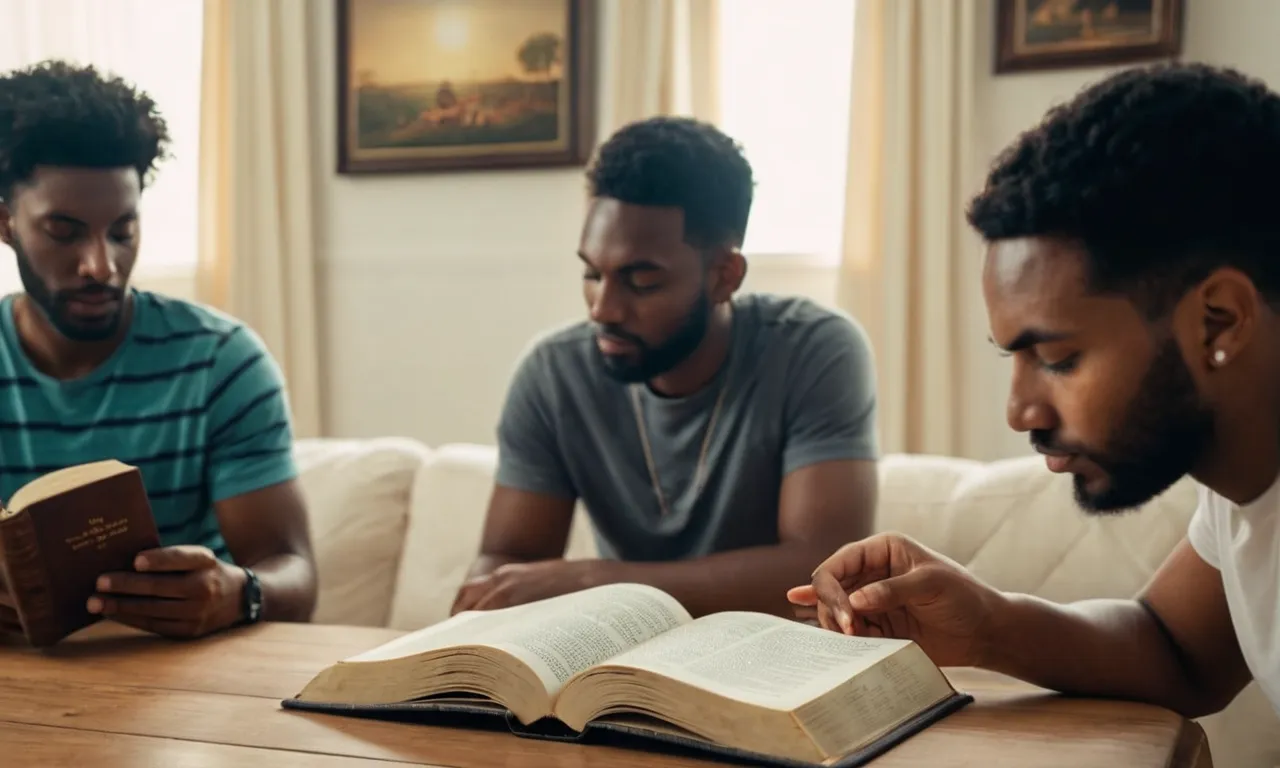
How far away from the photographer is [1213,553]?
1.28 metres

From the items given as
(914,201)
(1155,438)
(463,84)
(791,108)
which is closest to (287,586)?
(1155,438)

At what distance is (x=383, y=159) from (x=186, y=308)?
2108 millimetres

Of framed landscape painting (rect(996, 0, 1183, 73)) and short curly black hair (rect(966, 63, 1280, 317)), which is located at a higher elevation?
framed landscape painting (rect(996, 0, 1183, 73))

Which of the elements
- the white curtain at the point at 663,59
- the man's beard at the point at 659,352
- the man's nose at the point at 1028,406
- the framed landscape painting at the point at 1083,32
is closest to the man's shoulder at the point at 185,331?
the man's beard at the point at 659,352

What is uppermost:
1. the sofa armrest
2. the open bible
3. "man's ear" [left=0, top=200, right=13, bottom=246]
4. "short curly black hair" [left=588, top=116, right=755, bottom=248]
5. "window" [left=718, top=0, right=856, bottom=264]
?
"window" [left=718, top=0, right=856, bottom=264]

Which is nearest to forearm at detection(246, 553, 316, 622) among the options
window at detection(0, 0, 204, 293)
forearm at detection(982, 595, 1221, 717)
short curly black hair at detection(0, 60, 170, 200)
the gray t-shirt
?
the gray t-shirt

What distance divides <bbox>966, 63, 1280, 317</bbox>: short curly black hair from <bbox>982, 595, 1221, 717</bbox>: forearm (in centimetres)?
31

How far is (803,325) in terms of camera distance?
2.00 m

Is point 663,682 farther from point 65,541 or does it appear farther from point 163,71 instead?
point 163,71

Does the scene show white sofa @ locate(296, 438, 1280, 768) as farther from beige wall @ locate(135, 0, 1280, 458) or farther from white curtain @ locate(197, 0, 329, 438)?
white curtain @ locate(197, 0, 329, 438)

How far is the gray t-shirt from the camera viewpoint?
191 cm

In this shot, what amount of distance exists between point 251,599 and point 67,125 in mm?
786

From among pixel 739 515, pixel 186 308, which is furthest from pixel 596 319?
pixel 186 308

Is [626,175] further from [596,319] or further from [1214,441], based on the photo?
[1214,441]
